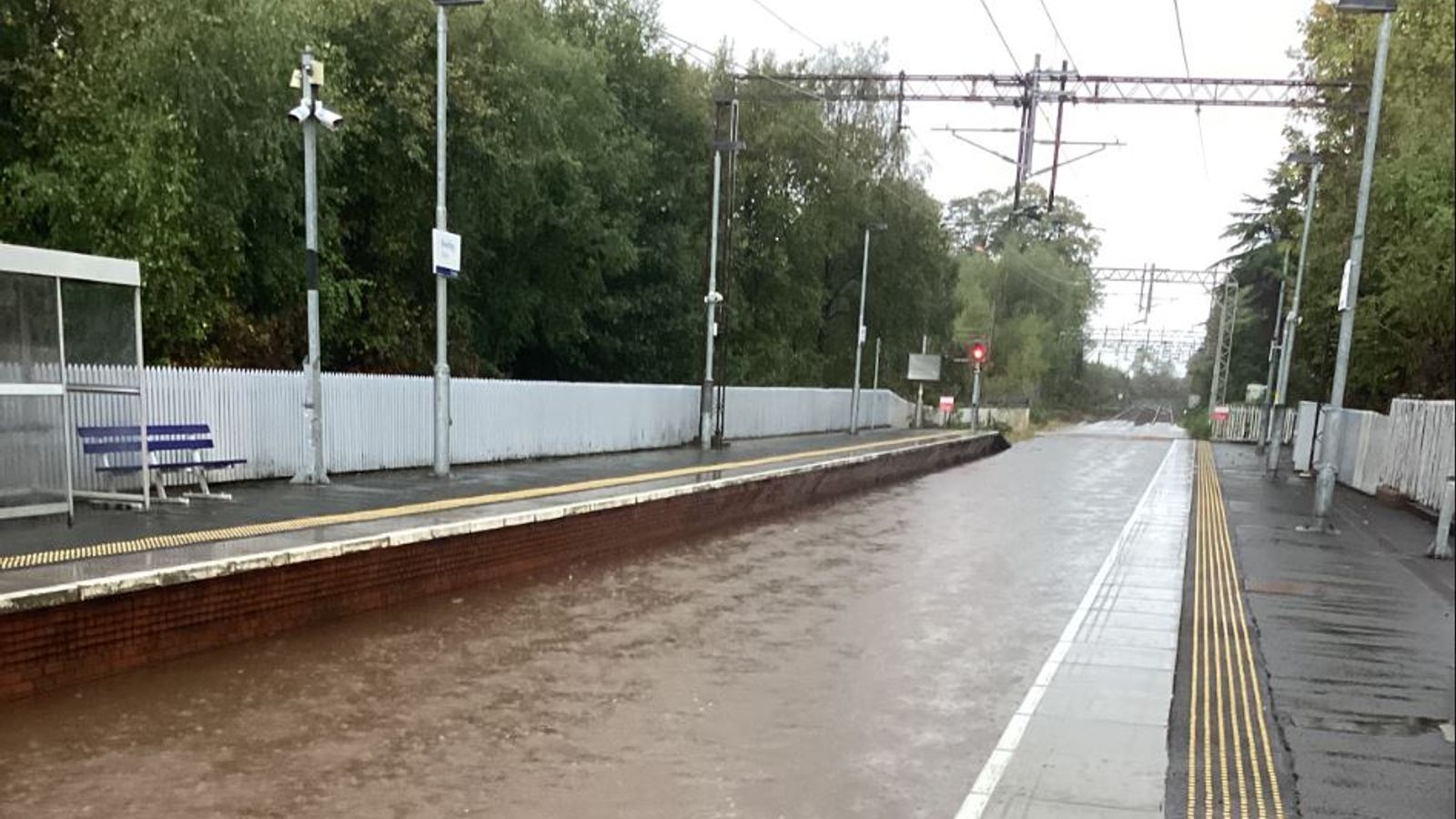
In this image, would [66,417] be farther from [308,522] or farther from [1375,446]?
[1375,446]

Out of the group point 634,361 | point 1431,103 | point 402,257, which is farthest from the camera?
point 634,361

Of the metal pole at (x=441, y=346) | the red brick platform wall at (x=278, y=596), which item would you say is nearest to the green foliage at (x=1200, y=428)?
the metal pole at (x=441, y=346)

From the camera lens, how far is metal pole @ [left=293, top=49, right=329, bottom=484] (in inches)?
436

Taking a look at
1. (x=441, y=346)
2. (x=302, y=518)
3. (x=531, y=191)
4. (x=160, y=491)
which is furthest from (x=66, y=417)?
(x=531, y=191)

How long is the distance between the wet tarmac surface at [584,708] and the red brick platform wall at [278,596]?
0.53 feet

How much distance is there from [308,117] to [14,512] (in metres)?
5.25

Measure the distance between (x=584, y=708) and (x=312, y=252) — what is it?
7917 mm

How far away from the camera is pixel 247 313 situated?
52.3ft

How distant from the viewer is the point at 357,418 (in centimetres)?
1375

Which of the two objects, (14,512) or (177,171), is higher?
(177,171)

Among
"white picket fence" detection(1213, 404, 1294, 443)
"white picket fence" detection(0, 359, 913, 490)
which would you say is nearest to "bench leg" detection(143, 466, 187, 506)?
"white picket fence" detection(0, 359, 913, 490)

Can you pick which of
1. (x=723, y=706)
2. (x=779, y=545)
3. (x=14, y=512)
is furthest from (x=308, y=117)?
(x=723, y=706)

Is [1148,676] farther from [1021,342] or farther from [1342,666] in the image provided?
[1021,342]

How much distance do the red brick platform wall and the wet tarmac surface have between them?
6.3 inches
